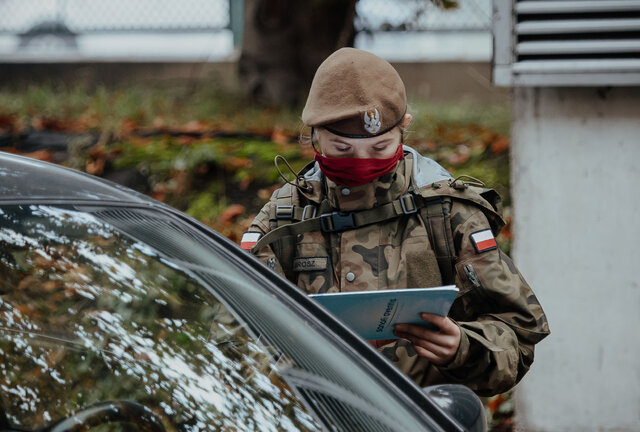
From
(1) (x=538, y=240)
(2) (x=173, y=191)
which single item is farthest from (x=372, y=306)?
(2) (x=173, y=191)

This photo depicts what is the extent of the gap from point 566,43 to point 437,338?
2.33 metres

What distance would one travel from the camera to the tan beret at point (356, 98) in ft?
6.44

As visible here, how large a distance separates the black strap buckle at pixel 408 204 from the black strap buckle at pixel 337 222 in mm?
136

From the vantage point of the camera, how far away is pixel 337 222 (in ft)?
6.77

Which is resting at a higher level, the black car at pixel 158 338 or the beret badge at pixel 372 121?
the beret badge at pixel 372 121

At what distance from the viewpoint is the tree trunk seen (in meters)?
6.82

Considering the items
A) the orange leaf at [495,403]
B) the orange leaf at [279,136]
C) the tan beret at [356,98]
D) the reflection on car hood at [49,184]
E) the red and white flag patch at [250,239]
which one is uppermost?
the tan beret at [356,98]

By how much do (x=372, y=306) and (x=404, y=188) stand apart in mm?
452

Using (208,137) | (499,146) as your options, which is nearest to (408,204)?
(499,146)

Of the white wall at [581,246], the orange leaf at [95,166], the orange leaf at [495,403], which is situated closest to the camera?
the white wall at [581,246]

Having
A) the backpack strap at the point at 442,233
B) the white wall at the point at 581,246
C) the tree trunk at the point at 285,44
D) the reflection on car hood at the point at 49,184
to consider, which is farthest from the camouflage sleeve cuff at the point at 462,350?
the tree trunk at the point at 285,44

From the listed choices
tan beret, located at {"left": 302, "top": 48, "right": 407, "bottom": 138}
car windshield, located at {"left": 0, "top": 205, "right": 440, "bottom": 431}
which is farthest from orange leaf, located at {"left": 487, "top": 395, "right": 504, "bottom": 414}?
car windshield, located at {"left": 0, "top": 205, "right": 440, "bottom": 431}

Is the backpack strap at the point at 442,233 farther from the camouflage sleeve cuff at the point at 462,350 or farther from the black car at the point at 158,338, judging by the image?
the black car at the point at 158,338

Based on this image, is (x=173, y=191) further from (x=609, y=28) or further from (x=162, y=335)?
(x=162, y=335)
